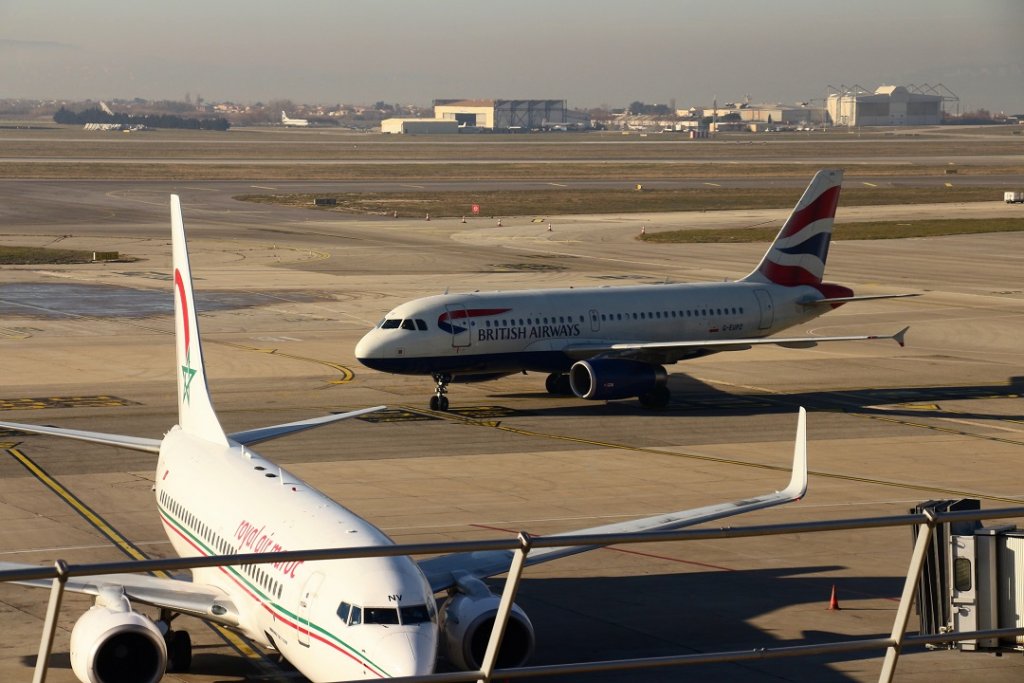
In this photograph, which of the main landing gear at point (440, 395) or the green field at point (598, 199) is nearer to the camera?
the main landing gear at point (440, 395)

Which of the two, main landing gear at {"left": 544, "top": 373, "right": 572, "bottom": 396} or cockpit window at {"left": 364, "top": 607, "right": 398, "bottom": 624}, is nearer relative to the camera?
cockpit window at {"left": 364, "top": 607, "right": 398, "bottom": 624}

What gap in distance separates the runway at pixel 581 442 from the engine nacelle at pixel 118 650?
3036mm

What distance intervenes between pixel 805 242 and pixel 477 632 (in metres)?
41.2

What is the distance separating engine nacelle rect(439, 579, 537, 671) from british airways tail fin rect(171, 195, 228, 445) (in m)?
8.08

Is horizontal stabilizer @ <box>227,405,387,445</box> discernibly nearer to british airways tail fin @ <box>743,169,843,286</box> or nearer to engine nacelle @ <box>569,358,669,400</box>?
engine nacelle @ <box>569,358,669,400</box>

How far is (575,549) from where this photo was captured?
25.7 metres

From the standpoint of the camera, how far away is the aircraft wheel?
77.8ft

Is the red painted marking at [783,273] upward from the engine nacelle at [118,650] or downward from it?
upward

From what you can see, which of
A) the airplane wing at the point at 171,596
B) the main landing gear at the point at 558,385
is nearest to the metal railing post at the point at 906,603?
the airplane wing at the point at 171,596

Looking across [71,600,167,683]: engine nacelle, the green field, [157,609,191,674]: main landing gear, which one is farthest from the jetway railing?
the green field

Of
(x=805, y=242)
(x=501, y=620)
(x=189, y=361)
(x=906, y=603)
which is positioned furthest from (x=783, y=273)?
(x=501, y=620)

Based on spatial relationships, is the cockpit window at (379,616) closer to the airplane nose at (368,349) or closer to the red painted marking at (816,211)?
the airplane nose at (368,349)

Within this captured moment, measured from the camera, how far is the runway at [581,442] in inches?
1089

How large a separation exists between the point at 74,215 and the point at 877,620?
118768mm
